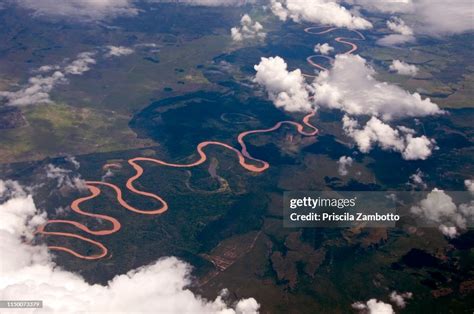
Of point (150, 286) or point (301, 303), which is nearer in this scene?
point (150, 286)

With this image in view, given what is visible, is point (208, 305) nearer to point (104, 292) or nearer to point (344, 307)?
point (104, 292)

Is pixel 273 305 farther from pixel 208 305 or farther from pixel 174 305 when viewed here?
pixel 174 305

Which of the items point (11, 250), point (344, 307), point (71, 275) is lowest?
point (344, 307)

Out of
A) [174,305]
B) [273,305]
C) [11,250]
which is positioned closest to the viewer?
[174,305]

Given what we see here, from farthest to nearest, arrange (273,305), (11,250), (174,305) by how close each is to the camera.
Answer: (273,305)
(11,250)
(174,305)

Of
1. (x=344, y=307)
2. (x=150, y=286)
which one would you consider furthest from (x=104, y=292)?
(x=344, y=307)

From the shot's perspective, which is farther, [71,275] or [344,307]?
[344,307]

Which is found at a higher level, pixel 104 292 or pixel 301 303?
pixel 104 292

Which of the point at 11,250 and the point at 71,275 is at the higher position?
the point at 11,250

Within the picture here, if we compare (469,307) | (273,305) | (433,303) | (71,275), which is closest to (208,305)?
(273,305)
